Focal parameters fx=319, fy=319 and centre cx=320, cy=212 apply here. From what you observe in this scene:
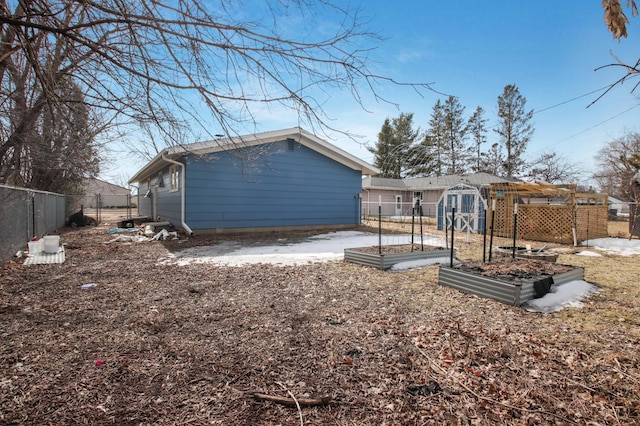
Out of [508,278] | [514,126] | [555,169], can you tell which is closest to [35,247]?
[508,278]

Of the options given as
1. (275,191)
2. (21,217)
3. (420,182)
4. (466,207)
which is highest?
(420,182)

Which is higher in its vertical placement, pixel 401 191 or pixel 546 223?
pixel 401 191

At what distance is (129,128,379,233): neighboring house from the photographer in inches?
419

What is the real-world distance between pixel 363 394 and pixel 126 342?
82.7 inches

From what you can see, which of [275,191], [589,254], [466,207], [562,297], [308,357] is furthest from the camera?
[466,207]

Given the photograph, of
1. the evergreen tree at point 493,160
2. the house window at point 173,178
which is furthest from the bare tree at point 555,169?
the house window at point 173,178

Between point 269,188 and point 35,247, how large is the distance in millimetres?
6869

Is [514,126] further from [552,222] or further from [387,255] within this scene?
[387,255]

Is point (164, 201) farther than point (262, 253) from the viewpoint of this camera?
Yes

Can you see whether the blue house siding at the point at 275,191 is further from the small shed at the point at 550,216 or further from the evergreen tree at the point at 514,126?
the evergreen tree at the point at 514,126

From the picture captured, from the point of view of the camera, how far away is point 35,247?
6.76m

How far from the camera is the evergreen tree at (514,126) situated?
89.4 feet

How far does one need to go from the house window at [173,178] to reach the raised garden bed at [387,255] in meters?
7.70

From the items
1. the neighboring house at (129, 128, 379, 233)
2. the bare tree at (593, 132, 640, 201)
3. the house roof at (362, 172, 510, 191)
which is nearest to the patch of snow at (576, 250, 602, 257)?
the neighboring house at (129, 128, 379, 233)
